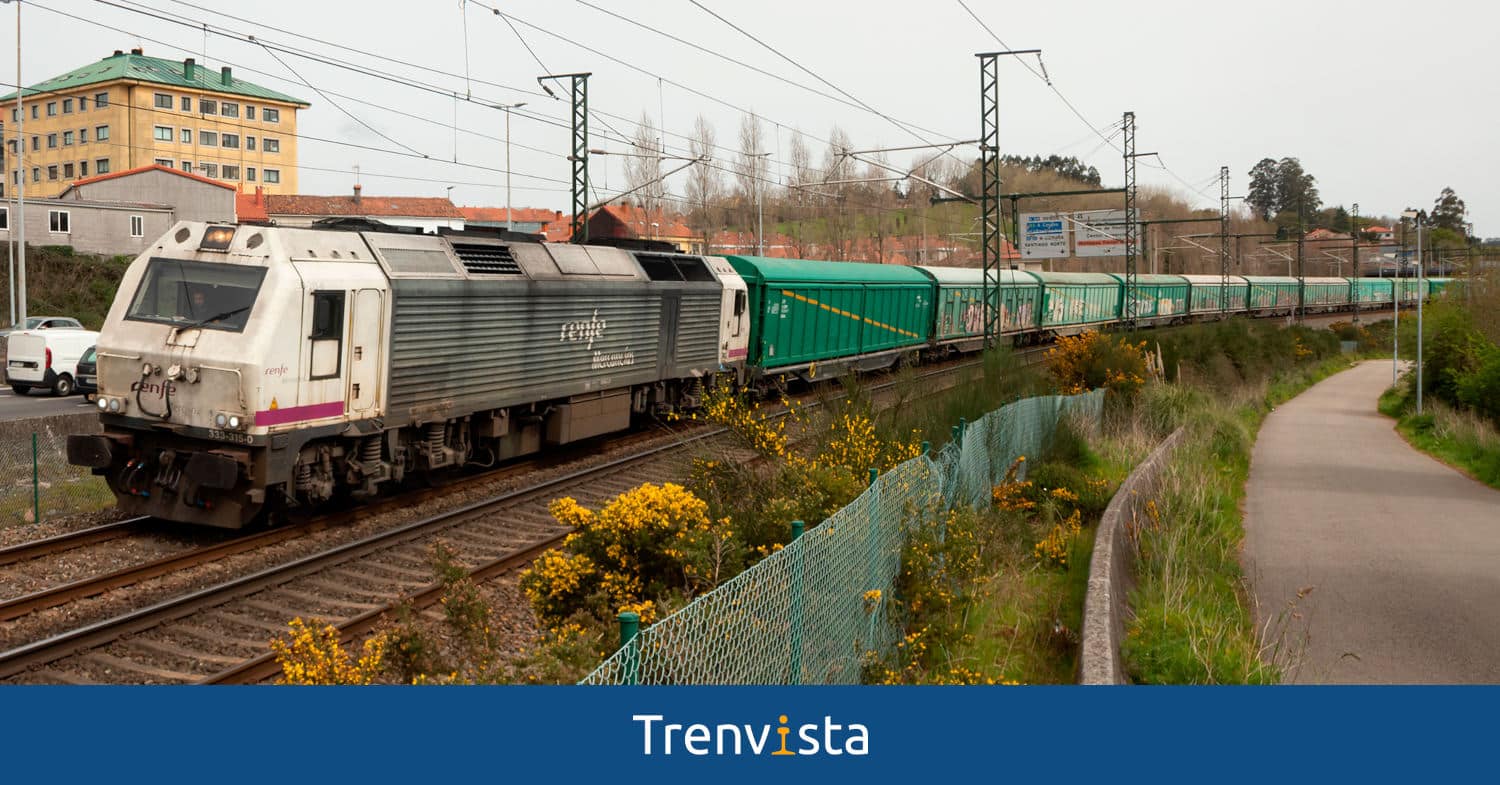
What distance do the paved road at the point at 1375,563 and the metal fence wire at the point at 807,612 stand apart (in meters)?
2.92

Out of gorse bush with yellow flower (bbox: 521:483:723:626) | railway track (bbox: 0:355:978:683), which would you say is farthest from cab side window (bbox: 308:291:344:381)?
gorse bush with yellow flower (bbox: 521:483:723:626)

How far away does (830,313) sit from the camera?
83.1 ft

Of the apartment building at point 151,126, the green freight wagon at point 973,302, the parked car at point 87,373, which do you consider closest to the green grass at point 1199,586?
the green freight wagon at point 973,302

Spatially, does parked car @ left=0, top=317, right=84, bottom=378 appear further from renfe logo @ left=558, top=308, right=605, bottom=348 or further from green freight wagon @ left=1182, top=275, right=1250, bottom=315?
green freight wagon @ left=1182, top=275, right=1250, bottom=315

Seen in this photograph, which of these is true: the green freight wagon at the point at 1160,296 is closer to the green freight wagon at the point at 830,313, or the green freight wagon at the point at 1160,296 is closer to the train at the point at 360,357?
the green freight wagon at the point at 830,313

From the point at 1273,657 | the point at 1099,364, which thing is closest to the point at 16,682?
the point at 1273,657

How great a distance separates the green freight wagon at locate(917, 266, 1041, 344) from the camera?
3250 centimetres

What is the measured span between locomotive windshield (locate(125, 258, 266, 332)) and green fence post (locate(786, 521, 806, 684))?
7.27 metres

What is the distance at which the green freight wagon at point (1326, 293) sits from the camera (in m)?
69.0

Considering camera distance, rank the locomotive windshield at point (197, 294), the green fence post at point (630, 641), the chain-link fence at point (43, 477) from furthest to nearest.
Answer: the chain-link fence at point (43, 477)
the locomotive windshield at point (197, 294)
the green fence post at point (630, 641)

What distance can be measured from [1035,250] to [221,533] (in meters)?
46.3

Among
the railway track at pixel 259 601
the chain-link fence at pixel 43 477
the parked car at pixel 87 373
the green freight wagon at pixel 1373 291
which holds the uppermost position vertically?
the green freight wagon at pixel 1373 291

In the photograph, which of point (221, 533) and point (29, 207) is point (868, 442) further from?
point (29, 207)

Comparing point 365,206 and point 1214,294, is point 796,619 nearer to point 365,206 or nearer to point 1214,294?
point 1214,294
